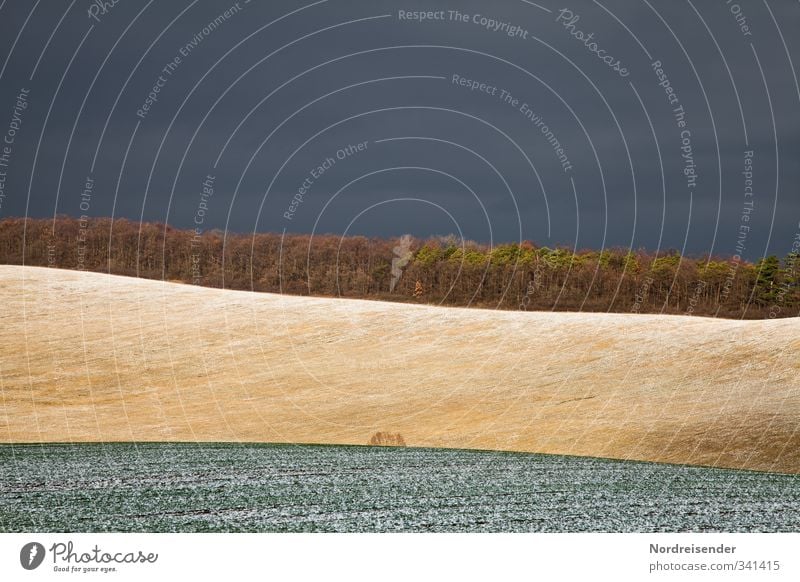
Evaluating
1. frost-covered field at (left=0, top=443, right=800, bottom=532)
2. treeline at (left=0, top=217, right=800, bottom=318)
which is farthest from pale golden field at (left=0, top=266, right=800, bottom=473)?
frost-covered field at (left=0, top=443, right=800, bottom=532)

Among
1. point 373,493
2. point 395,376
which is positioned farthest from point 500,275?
point 373,493

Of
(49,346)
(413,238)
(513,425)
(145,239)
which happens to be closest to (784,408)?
(513,425)

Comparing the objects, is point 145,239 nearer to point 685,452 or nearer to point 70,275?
point 70,275

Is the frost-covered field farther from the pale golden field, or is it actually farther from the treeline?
the treeline

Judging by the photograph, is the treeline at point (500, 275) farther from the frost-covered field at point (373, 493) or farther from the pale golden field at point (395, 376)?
the frost-covered field at point (373, 493)

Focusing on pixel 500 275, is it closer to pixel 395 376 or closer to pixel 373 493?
pixel 395 376

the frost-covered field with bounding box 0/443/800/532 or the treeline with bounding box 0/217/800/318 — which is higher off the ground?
the treeline with bounding box 0/217/800/318

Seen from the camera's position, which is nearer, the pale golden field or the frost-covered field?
the frost-covered field
